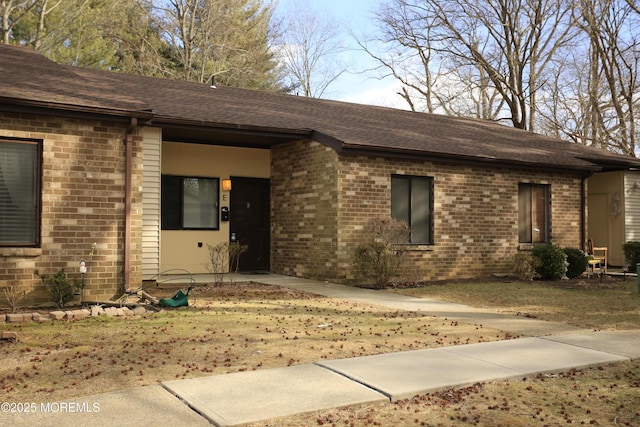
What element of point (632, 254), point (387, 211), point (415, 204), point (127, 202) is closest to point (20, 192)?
point (127, 202)

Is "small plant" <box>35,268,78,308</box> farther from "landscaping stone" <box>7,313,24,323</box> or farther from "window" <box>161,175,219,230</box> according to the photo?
"window" <box>161,175,219,230</box>

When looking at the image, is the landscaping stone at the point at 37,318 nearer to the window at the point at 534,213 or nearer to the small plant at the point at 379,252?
the small plant at the point at 379,252

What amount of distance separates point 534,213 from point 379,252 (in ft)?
19.1

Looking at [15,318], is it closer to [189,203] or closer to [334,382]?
[334,382]

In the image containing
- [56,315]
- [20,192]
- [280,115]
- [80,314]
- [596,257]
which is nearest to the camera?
[56,315]

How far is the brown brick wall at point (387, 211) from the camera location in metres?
A: 12.9

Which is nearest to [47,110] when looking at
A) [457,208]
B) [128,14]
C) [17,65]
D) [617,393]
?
[17,65]

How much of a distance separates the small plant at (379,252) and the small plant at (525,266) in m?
3.63

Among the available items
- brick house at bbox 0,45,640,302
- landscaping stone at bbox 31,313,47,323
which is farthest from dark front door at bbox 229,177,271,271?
landscaping stone at bbox 31,313,47,323

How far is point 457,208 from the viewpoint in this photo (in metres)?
14.6

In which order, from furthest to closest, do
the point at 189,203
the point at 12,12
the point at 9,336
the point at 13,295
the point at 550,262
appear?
the point at 12,12 < the point at 189,203 < the point at 550,262 < the point at 13,295 < the point at 9,336

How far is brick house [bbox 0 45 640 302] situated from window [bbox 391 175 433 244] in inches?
1.3

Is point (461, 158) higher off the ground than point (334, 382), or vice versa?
point (461, 158)

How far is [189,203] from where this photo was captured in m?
14.5
